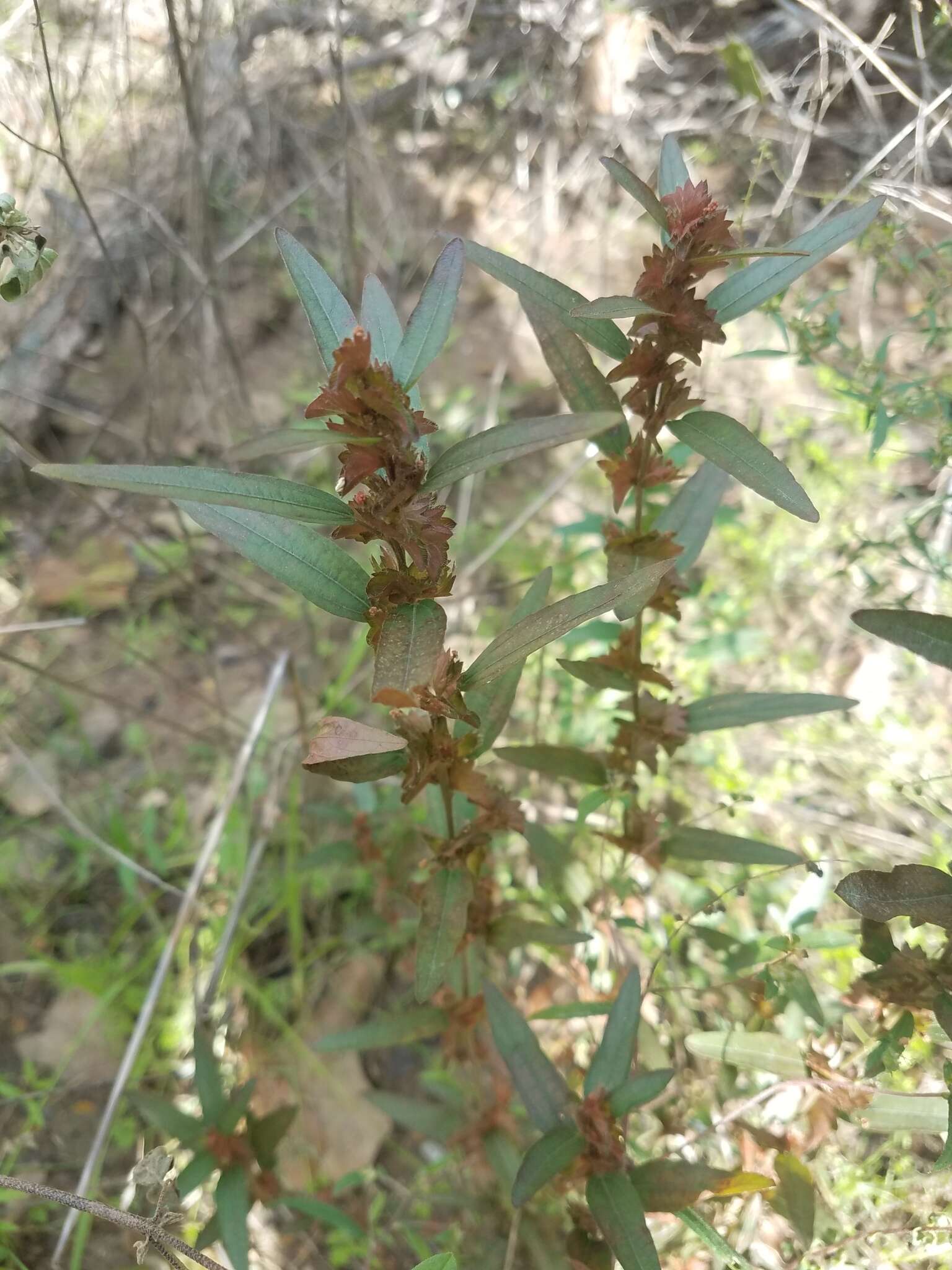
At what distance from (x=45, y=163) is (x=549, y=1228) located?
2438 millimetres

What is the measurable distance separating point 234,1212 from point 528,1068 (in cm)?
48

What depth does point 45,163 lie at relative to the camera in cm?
200

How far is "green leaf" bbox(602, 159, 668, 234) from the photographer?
0.85m

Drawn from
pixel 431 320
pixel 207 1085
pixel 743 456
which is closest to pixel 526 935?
Answer: pixel 207 1085

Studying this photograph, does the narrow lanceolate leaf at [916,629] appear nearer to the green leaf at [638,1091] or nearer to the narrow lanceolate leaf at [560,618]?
the narrow lanceolate leaf at [560,618]

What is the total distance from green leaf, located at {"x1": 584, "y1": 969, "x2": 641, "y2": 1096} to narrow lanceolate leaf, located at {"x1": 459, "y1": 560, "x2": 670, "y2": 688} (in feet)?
1.97

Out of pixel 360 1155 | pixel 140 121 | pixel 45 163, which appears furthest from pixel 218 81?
pixel 360 1155

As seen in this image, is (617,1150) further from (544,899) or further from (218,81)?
(218,81)

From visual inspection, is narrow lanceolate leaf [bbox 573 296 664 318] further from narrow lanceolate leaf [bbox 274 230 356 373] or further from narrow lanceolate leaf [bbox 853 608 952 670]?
narrow lanceolate leaf [bbox 853 608 952 670]

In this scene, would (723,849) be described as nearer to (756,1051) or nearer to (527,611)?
(756,1051)

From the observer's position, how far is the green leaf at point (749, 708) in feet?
3.73

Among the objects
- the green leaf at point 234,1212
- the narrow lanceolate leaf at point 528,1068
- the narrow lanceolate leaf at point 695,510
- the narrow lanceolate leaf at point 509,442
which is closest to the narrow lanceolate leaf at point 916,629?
the narrow lanceolate leaf at point 695,510

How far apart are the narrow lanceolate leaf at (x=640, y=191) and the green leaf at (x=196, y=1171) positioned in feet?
4.57

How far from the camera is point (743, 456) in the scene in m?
0.88
